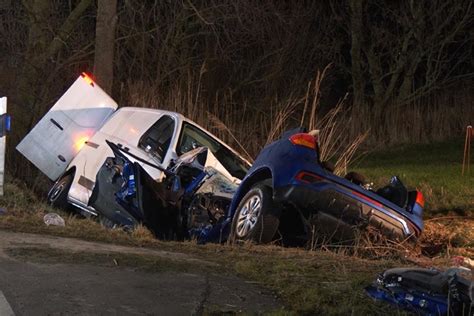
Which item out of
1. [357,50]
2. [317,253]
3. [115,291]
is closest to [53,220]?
[317,253]

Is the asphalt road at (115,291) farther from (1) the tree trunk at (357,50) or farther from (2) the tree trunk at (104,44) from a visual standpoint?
(1) the tree trunk at (357,50)

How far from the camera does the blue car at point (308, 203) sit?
7719 mm

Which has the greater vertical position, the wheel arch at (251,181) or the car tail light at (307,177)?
the car tail light at (307,177)

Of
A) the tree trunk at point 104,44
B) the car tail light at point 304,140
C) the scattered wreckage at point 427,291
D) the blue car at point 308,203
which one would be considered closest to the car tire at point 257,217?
the blue car at point 308,203

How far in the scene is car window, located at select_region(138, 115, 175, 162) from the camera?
32.6ft

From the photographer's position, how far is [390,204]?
802 cm

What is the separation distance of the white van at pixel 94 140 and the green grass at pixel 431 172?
351 centimetres

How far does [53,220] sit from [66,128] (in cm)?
240

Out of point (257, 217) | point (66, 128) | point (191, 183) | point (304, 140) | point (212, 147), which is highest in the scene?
point (304, 140)

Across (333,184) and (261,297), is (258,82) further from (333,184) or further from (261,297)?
(261,297)

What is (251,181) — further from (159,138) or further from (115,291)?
(115,291)

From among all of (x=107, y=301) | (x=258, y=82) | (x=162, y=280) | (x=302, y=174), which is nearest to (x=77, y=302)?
(x=107, y=301)

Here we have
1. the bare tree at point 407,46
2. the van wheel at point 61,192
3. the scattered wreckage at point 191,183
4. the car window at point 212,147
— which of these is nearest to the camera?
the scattered wreckage at point 191,183

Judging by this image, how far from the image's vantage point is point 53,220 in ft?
29.6
